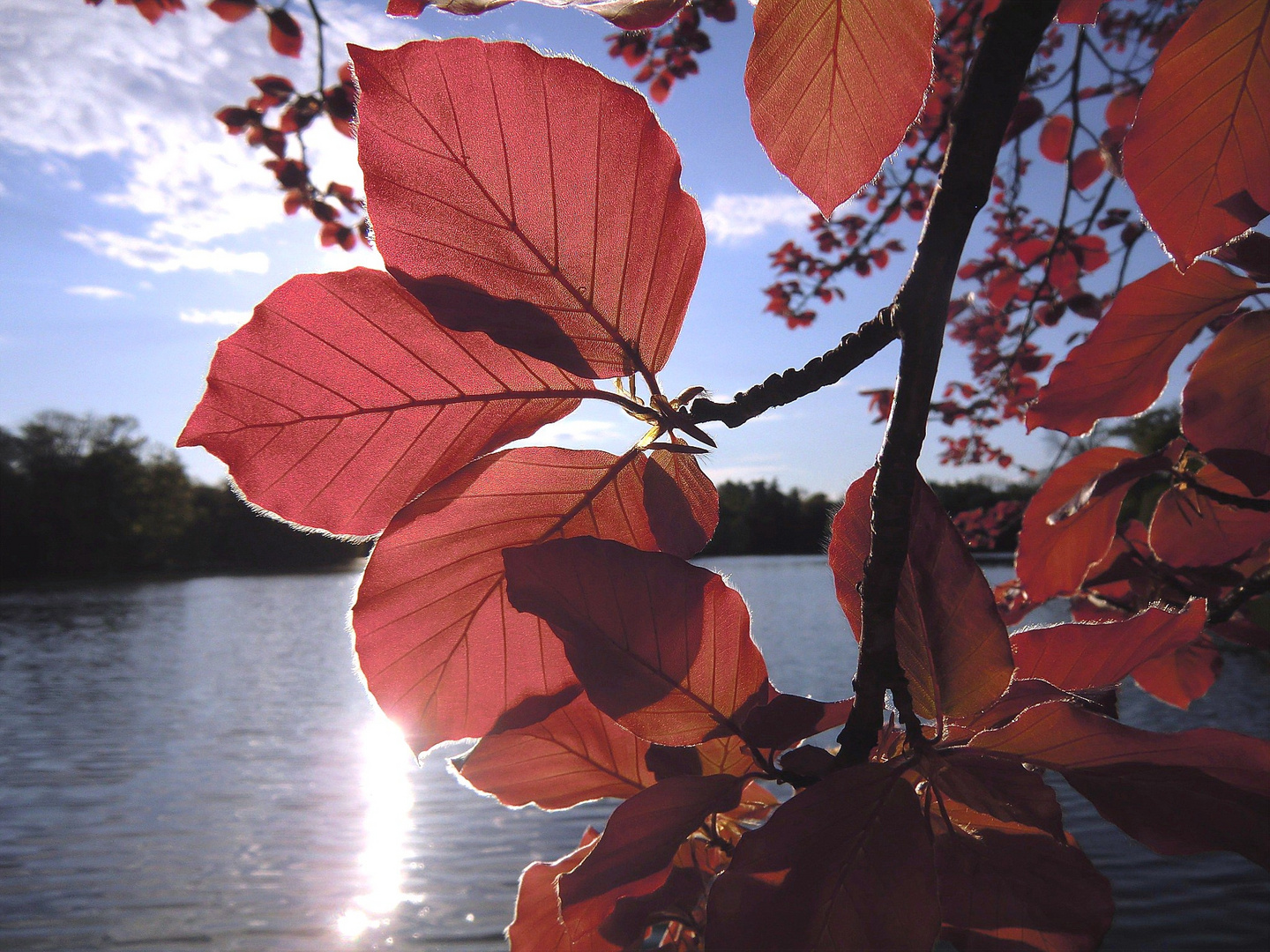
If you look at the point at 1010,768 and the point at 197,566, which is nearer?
the point at 1010,768

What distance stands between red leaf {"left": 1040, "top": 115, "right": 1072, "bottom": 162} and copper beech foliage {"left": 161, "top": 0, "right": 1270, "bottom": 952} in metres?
1.26

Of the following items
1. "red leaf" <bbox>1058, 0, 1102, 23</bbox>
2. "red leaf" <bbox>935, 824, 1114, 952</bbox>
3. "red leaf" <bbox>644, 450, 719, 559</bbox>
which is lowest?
"red leaf" <bbox>935, 824, 1114, 952</bbox>

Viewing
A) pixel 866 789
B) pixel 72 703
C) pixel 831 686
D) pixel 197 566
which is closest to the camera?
pixel 866 789

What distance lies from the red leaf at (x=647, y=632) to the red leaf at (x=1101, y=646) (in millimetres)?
101

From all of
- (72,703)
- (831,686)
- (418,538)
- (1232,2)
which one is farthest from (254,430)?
(72,703)

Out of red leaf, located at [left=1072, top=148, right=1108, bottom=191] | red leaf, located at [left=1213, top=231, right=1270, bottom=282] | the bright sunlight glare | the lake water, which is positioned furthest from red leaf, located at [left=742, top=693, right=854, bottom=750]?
the bright sunlight glare

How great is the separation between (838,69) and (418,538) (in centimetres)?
21

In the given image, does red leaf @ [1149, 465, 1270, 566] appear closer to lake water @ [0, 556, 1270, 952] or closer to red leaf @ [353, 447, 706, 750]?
red leaf @ [353, 447, 706, 750]

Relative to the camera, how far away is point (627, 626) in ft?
0.75

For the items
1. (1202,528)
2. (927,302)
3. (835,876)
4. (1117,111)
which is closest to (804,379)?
(927,302)

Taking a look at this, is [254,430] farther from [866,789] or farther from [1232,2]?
[1232,2]

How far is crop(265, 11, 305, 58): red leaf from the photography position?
1.94 m

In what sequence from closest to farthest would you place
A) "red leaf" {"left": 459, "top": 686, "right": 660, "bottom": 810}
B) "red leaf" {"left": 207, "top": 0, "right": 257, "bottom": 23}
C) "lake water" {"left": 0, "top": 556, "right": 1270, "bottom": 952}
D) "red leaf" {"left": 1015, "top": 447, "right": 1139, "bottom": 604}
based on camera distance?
"red leaf" {"left": 459, "top": 686, "right": 660, "bottom": 810} < "red leaf" {"left": 1015, "top": 447, "right": 1139, "bottom": 604} < "red leaf" {"left": 207, "top": 0, "right": 257, "bottom": 23} < "lake water" {"left": 0, "top": 556, "right": 1270, "bottom": 952}

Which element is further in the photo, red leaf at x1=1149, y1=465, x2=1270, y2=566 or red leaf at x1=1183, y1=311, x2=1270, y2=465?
red leaf at x1=1149, y1=465, x2=1270, y2=566
